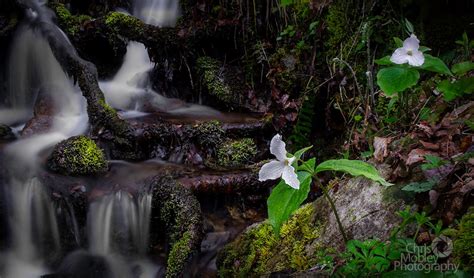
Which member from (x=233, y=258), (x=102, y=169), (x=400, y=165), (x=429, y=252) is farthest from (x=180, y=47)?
(x=429, y=252)

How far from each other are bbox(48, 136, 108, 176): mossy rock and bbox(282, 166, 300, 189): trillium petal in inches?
128

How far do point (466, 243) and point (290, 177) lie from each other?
0.70m

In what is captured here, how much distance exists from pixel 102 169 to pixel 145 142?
590 millimetres

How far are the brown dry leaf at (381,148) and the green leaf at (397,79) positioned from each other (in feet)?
1.87

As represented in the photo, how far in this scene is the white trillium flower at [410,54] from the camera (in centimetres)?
179

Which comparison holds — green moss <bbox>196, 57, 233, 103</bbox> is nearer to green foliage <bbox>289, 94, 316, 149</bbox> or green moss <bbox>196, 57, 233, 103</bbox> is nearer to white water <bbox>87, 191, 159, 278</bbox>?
green foliage <bbox>289, 94, 316, 149</bbox>

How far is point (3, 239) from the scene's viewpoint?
4.20 metres

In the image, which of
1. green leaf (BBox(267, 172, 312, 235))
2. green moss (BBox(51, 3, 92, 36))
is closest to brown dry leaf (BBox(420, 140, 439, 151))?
green leaf (BBox(267, 172, 312, 235))

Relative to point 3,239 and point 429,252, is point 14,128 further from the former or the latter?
point 429,252

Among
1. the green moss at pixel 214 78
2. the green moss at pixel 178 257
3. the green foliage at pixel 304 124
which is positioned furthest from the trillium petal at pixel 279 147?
the green moss at pixel 214 78

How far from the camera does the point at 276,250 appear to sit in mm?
2393

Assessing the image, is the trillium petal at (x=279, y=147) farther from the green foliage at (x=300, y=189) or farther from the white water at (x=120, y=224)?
the white water at (x=120, y=224)

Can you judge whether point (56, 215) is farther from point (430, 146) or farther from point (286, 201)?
point (430, 146)

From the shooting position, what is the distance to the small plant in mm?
1438
